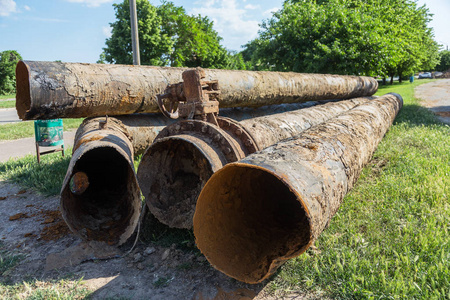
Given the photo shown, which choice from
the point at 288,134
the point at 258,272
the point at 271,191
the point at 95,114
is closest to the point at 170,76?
the point at 95,114

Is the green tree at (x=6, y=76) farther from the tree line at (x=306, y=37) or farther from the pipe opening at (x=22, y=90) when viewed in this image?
the pipe opening at (x=22, y=90)

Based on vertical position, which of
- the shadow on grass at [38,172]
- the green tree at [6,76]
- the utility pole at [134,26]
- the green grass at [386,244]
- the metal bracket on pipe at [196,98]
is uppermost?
the green tree at [6,76]

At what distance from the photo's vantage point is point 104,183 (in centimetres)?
427

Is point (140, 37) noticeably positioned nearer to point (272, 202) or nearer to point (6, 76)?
point (272, 202)

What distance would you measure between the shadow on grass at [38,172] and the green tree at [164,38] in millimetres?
15968

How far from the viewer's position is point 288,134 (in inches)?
169

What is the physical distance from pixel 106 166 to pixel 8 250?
1532mm

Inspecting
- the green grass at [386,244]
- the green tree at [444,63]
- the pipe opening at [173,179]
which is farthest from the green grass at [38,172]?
the green tree at [444,63]

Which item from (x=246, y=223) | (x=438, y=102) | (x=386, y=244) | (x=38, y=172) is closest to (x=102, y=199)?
(x=246, y=223)

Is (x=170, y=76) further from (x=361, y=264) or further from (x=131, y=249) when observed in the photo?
(x=361, y=264)

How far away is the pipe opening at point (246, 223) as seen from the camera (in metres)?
2.47

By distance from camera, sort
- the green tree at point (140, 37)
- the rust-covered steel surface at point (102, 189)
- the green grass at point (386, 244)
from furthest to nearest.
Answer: the green tree at point (140, 37) < the rust-covered steel surface at point (102, 189) < the green grass at point (386, 244)

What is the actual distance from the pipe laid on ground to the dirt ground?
23cm

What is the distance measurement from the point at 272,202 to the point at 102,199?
2.13 metres
